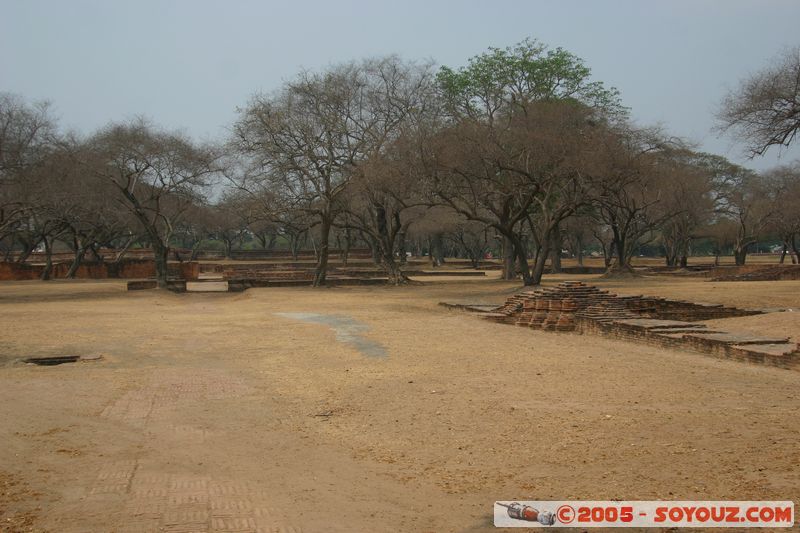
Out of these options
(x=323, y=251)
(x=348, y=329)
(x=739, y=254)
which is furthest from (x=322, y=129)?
(x=739, y=254)

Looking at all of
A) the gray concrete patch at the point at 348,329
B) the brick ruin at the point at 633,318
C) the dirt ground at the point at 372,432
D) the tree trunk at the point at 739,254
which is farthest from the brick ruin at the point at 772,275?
the gray concrete patch at the point at 348,329

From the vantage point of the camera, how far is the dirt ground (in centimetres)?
491

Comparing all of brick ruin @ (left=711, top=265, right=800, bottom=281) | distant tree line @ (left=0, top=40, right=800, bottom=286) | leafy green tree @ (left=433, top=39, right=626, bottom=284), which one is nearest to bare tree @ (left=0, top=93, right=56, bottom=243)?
distant tree line @ (left=0, top=40, right=800, bottom=286)

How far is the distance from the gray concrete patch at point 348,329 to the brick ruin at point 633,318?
10.7 ft

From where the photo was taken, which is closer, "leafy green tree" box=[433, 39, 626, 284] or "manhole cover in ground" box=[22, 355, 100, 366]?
"manhole cover in ground" box=[22, 355, 100, 366]

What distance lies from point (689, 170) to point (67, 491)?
40.0m

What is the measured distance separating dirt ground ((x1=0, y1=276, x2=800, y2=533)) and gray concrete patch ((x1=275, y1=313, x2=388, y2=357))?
10.0 inches

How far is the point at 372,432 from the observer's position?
6973mm

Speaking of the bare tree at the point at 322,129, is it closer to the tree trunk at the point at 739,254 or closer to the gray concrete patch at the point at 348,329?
the gray concrete patch at the point at 348,329

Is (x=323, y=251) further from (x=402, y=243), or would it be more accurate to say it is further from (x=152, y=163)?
(x=402, y=243)

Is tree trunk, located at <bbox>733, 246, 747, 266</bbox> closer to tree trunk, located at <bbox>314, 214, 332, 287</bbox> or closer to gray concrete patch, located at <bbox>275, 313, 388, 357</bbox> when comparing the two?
tree trunk, located at <bbox>314, 214, 332, 287</bbox>

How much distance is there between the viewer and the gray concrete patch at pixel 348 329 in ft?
41.8

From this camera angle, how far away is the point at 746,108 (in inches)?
795

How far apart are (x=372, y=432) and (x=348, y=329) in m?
9.13
